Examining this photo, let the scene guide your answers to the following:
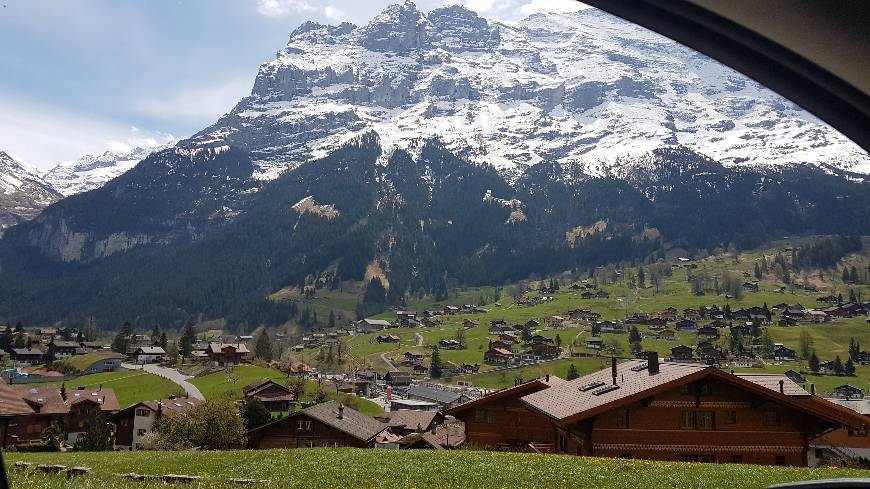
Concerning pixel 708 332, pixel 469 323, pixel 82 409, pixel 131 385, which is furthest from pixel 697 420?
pixel 469 323

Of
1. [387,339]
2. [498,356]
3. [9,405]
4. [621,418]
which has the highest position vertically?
[621,418]

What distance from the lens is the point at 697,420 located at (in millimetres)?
32469

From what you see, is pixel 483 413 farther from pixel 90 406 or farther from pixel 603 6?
pixel 90 406

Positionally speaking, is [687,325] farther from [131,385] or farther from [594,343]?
[131,385]

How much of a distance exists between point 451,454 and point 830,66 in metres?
21.7

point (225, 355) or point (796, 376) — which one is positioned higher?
point (225, 355)

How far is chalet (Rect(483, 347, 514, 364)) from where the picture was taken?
141125 mm

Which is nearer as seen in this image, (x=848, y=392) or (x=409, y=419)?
(x=409, y=419)

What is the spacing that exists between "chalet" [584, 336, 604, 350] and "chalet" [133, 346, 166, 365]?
9167cm

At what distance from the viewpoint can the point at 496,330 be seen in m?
175

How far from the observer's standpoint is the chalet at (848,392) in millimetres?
100812

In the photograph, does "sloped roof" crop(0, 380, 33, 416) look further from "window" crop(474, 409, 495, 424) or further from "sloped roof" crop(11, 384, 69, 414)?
"window" crop(474, 409, 495, 424)

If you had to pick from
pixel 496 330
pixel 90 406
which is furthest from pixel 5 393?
pixel 496 330

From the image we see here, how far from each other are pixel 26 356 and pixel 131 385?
167 ft
